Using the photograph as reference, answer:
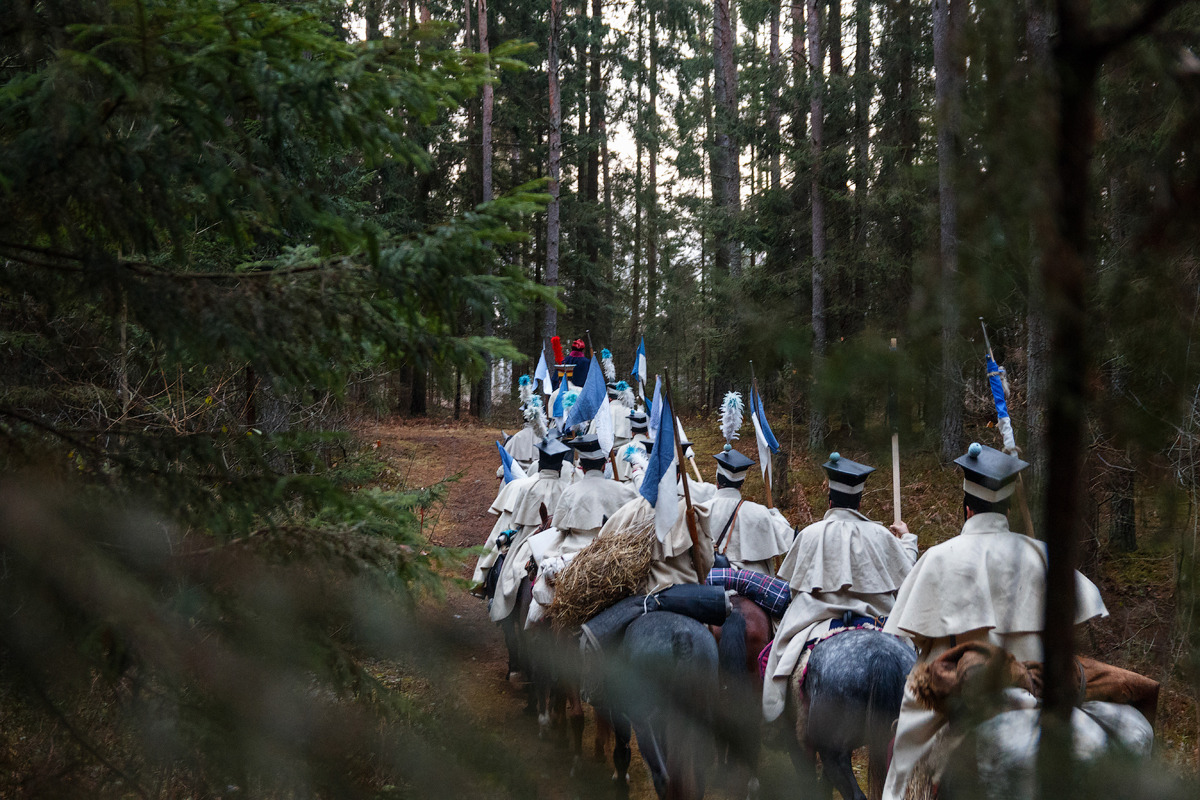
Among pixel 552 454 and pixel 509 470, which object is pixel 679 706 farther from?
pixel 509 470

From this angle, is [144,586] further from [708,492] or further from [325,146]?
[708,492]

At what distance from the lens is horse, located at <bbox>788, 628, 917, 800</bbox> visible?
211 inches

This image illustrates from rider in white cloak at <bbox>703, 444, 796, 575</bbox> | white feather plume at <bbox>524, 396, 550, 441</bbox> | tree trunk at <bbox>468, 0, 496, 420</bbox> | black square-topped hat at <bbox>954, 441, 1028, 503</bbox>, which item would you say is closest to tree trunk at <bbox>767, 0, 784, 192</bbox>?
tree trunk at <bbox>468, 0, 496, 420</bbox>

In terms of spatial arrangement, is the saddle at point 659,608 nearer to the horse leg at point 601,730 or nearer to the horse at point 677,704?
the horse leg at point 601,730

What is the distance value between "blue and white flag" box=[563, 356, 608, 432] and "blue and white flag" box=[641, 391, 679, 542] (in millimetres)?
4014

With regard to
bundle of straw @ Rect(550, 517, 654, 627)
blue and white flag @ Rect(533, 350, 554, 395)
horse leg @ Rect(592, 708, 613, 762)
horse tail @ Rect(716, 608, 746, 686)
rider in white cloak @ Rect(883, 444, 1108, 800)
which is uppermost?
blue and white flag @ Rect(533, 350, 554, 395)

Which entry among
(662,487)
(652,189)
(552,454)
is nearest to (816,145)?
(552,454)

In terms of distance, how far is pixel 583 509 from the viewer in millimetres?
8656

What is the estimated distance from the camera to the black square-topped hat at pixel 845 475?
632 cm

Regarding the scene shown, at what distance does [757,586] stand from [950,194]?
672cm

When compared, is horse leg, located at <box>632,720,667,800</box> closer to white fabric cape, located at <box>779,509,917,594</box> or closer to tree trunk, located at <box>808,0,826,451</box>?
white fabric cape, located at <box>779,509,917,594</box>

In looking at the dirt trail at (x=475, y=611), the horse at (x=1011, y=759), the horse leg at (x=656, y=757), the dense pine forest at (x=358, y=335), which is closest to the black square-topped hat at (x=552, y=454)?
the dirt trail at (x=475, y=611)

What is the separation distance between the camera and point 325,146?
13.0 feet

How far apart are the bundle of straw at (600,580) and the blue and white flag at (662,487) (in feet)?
0.84
